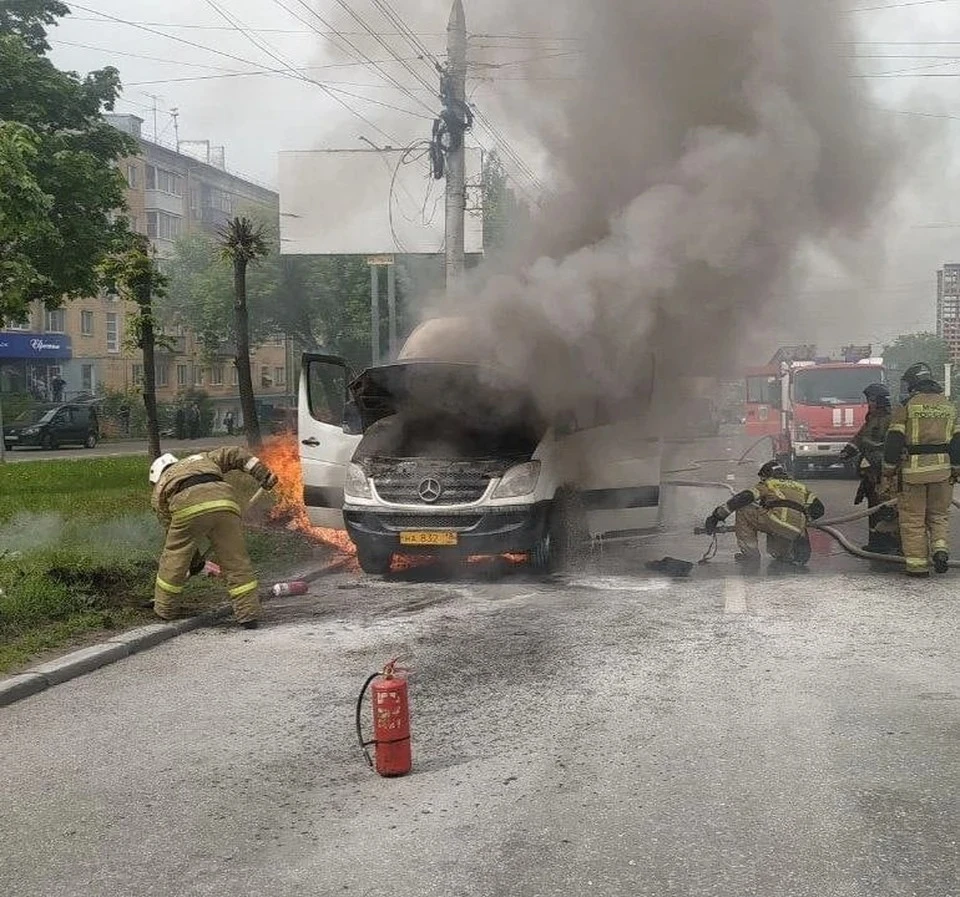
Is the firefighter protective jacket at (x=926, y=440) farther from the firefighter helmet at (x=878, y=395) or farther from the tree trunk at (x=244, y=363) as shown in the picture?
the tree trunk at (x=244, y=363)

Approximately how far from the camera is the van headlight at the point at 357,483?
910 centimetres

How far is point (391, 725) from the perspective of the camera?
4.27 metres

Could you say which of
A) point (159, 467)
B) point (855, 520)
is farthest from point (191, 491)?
point (855, 520)

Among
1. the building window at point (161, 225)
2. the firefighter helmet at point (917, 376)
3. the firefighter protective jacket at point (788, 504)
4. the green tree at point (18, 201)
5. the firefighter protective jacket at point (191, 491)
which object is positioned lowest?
the firefighter protective jacket at point (788, 504)

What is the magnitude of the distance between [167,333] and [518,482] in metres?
42.8

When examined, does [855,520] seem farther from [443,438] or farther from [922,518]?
[443,438]

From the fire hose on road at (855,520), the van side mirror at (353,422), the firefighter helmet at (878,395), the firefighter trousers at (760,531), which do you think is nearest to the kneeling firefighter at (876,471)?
the firefighter helmet at (878,395)

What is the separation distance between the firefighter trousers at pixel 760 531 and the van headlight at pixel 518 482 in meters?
1.98

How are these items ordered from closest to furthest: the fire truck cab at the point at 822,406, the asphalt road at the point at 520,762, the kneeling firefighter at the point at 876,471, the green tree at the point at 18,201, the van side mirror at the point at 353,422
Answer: the asphalt road at the point at 520,762, the green tree at the point at 18,201, the kneeling firefighter at the point at 876,471, the van side mirror at the point at 353,422, the fire truck cab at the point at 822,406

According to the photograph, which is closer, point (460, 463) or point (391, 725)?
point (391, 725)

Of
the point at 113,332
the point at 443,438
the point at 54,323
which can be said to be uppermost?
the point at 54,323

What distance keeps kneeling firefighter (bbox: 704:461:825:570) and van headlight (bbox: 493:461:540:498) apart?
1.66 meters

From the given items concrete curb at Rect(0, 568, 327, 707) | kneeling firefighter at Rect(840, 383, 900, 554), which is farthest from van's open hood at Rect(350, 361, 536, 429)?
kneeling firefighter at Rect(840, 383, 900, 554)

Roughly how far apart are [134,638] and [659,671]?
340 cm
